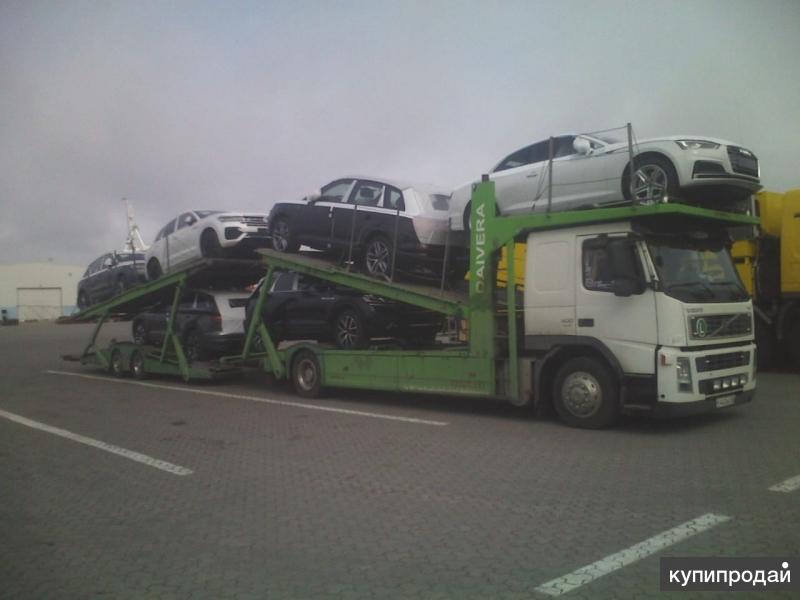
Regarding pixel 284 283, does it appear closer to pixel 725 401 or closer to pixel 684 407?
pixel 684 407

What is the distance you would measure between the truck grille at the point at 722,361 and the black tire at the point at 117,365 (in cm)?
1254

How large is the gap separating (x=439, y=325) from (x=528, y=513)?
6383 mm

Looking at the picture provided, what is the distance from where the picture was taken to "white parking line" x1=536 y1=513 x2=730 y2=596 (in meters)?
3.86

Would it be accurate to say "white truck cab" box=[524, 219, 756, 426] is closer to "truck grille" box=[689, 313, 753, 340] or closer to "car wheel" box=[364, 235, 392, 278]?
"truck grille" box=[689, 313, 753, 340]

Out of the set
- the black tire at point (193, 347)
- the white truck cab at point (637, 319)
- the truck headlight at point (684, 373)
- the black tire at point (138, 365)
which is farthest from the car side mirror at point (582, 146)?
the black tire at point (138, 365)

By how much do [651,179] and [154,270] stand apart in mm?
11128

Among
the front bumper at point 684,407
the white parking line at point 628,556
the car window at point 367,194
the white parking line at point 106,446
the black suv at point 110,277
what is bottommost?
the white parking line at point 628,556

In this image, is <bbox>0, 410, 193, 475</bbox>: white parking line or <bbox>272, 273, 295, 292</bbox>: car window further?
<bbox>272, 273, 295, 292</bbox>: car window

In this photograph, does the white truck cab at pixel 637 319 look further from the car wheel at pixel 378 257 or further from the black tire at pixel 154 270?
the black tire at pixel 154 270

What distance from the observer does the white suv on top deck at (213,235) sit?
1302 cm

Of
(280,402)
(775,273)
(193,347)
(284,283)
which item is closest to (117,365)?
(193,347)

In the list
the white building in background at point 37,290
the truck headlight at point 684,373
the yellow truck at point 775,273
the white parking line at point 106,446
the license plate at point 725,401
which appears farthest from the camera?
the white building in background at point 37,290

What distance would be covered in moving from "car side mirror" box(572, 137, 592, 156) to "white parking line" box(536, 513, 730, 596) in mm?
5009

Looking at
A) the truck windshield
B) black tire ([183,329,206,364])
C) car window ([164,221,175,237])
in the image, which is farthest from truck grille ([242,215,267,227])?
the truck windshield
